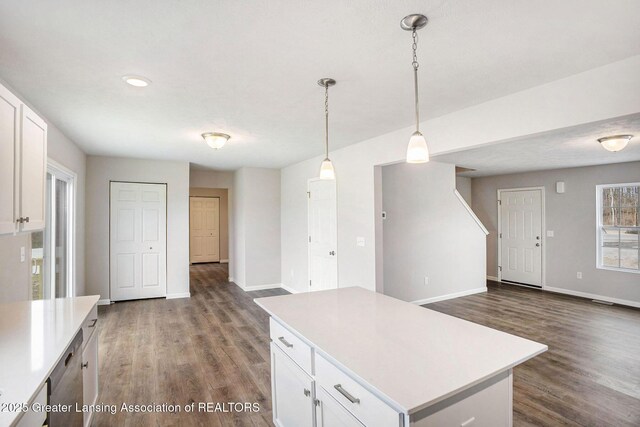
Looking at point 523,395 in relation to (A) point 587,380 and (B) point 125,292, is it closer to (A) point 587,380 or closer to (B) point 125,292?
(A) point 587,380

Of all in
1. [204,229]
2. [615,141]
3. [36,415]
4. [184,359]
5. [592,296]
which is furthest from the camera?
[204,229]

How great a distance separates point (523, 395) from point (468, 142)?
2149 millimetres

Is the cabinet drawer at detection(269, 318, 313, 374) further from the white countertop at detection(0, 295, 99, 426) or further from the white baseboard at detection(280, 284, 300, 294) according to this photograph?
the white baseboard at detection(280, 284, 300, 294)

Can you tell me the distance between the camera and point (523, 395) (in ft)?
8.68

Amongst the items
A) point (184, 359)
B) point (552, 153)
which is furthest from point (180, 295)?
point (552, 153)

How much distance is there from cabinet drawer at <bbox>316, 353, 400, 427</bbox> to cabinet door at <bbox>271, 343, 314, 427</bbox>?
17cm

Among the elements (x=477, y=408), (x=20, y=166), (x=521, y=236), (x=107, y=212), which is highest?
(x=20, y=166)

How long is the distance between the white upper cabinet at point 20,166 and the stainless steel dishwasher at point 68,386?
715 millimetres

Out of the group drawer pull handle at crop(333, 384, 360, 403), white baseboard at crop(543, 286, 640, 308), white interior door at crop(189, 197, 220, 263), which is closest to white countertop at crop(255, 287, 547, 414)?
drawer pull handle at crop(333, 384, 360, 403)

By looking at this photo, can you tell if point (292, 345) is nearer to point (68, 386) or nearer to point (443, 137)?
point (68, 386)

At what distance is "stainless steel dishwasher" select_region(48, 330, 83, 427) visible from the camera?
4.66ft

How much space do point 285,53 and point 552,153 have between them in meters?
4.58

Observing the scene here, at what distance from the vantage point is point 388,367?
1.28m

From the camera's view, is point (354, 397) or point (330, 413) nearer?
point (354, 397)
